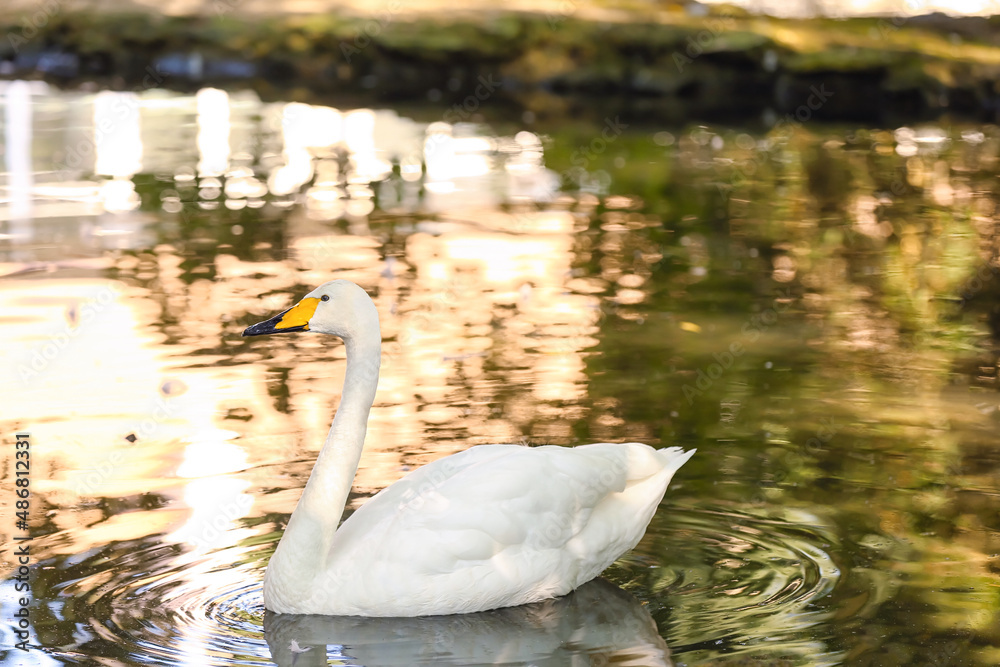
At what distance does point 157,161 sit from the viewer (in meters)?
16.4

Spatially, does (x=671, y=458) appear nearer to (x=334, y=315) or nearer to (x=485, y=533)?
(x=485, y=533)

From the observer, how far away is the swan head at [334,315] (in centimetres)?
534

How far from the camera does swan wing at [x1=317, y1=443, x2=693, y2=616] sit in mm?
5191

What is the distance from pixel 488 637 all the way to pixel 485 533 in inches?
14.6

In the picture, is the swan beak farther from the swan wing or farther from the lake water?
the lake water

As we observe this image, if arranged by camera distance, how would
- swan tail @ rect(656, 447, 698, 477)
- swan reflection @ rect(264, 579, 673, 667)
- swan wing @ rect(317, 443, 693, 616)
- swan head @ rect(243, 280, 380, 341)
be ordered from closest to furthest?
swan reflection @ rect(264, 579, 673, 667)
swan wing @ rect(317, 443, 693, 616)
swan head @ rect(243, 280, 380, 341)
swan tail @ rect(656, 447, 698, 477)

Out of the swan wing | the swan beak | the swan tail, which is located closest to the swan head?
the swan beak

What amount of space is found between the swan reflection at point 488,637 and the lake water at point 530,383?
2 cm

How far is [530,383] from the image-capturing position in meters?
8.21

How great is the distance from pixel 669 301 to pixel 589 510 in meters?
4.90

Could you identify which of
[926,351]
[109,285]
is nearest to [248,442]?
[109,285]

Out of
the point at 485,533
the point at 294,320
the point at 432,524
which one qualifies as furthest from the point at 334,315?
the point at 485,533

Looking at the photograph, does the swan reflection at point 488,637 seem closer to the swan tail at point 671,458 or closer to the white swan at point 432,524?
the white swan at point 432,524

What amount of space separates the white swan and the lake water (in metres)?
0.14
